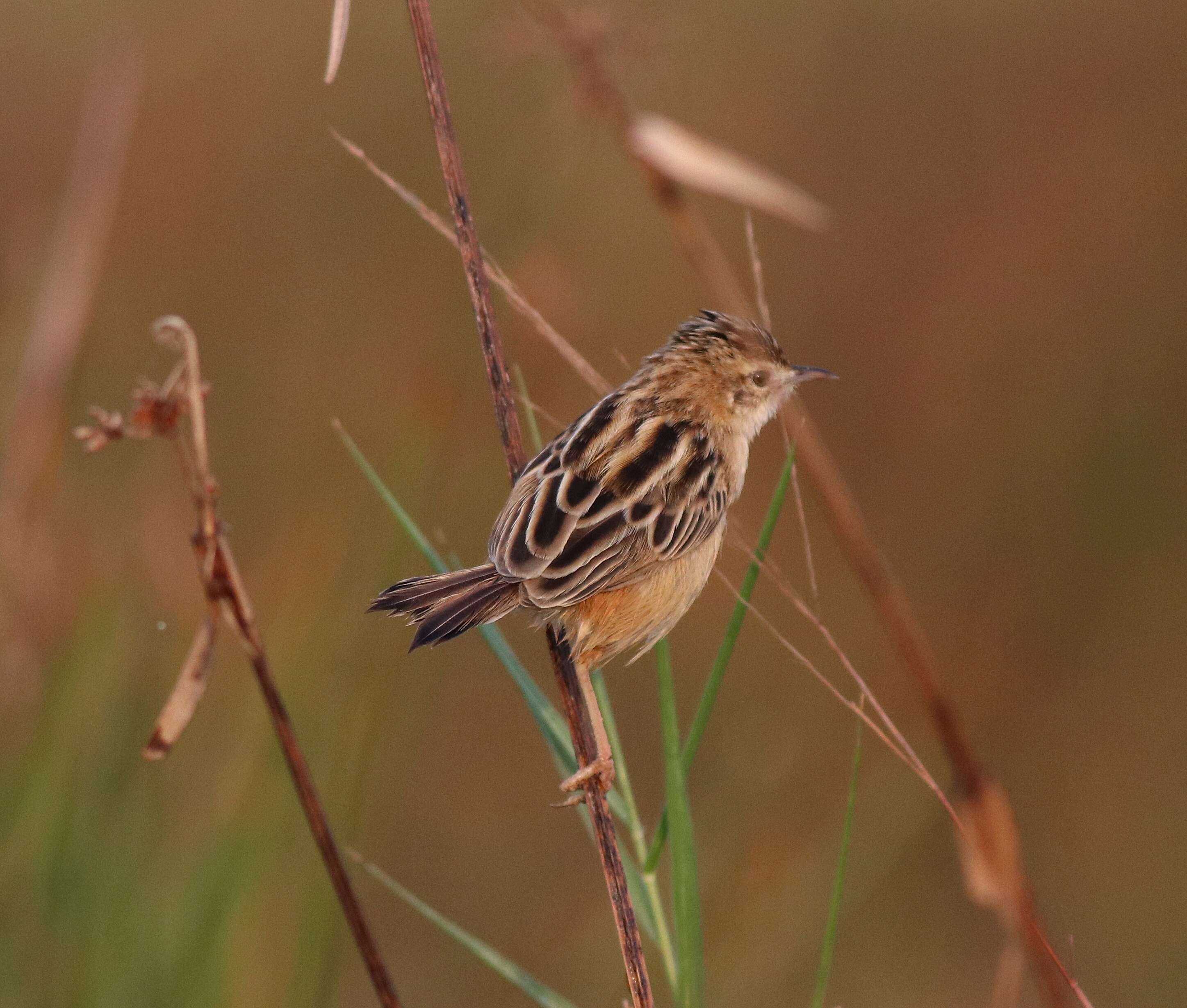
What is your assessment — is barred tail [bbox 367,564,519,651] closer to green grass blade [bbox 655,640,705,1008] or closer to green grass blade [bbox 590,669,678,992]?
green grass blade [bbox 590,669,678,992]

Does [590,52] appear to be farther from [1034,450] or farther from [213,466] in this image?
[1034,450]

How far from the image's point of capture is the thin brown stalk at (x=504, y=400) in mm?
1984

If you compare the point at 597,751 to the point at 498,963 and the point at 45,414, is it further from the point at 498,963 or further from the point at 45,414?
the point at 45,414

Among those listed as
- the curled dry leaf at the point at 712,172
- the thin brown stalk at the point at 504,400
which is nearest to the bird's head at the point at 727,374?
the thin brown stalk at the point at 504,400

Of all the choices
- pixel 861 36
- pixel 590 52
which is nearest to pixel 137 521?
pixel 590 52

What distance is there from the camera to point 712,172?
1276mm

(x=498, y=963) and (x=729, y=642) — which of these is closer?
(x=729, y=642)

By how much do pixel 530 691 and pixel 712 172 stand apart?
1.19 meters

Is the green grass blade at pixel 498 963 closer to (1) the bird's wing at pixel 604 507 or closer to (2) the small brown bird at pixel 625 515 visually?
(2) the small brown bird at pixel 625 515

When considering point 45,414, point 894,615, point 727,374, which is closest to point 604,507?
point 727,374

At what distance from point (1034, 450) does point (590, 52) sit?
6587mm

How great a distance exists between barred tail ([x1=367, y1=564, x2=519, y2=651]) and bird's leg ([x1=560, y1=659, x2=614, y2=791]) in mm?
214

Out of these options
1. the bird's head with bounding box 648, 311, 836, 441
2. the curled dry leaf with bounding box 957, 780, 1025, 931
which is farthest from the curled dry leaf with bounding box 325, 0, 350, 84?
the bird's head with bounding box 648, 311, 836, 441

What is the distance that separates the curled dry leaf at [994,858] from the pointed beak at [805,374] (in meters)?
1.97
